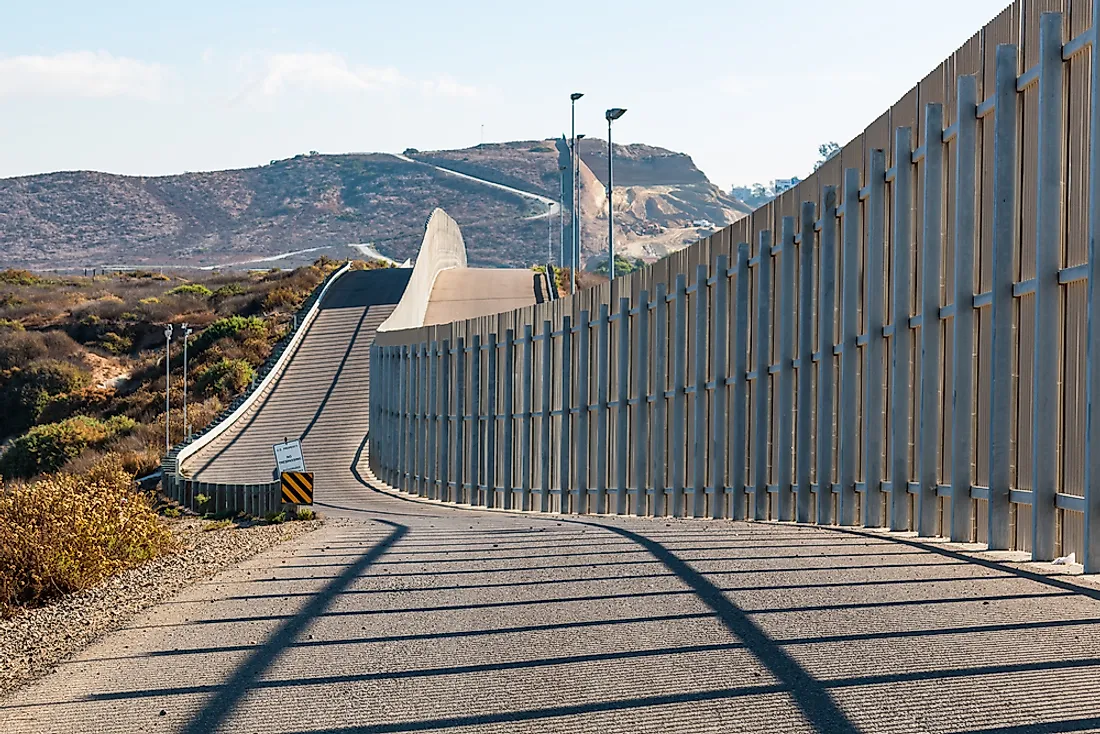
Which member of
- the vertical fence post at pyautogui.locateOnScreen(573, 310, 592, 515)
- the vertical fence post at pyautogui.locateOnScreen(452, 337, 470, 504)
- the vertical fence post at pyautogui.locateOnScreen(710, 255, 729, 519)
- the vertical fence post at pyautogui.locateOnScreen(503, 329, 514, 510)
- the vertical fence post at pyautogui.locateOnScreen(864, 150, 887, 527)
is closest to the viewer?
the vertical fence post at pyautogui.locateOnScreen(864, 150, 887, 527)

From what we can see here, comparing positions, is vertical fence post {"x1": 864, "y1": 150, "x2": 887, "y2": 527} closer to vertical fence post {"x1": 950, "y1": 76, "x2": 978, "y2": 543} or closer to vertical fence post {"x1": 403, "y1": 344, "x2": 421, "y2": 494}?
vertical fence post {"x1": 950, "y1": 76, "x2": 978, "y2": 543}

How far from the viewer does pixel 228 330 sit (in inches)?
2744

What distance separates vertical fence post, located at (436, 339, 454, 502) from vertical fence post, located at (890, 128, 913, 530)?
2313 cm

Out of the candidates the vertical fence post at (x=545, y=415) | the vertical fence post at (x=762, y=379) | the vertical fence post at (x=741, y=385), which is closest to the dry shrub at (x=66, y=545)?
the vertical fence post at (x=762, y=379)

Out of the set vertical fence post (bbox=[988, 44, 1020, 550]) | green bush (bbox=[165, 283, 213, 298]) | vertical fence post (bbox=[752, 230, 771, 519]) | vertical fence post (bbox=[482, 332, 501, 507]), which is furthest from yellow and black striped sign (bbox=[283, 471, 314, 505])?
green bush (bbox=[165, 283, 213, 298])

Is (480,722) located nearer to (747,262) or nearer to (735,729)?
(735,729)

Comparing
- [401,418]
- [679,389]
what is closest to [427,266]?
[401,418]

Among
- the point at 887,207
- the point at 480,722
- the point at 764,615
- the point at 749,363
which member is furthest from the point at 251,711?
the point at 749,363

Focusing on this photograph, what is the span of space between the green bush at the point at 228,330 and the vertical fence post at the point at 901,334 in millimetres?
57140

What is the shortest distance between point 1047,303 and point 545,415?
63.8 ft

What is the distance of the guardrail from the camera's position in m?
28.5

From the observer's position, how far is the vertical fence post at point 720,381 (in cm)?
1938

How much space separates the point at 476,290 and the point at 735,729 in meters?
69.1

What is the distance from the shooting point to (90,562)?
467 inches
